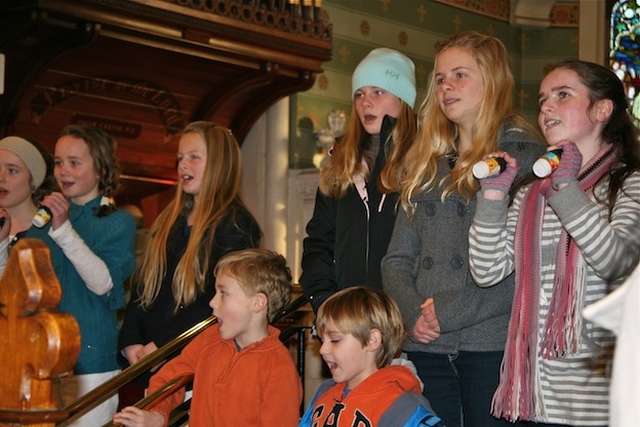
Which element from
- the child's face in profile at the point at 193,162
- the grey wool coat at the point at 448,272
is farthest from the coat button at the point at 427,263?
the child's face in profile at the point at 193,162

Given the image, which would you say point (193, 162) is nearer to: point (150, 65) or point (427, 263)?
point (427, 263)

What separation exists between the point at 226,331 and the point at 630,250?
152cm

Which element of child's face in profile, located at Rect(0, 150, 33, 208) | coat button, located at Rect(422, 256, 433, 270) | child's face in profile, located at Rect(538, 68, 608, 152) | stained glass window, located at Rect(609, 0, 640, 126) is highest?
stained glass window, located at Rect(609, 0, 640, 126)

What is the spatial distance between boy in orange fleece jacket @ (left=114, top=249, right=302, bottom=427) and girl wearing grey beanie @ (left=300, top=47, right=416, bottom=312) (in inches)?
6.7

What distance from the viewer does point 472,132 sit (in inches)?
138

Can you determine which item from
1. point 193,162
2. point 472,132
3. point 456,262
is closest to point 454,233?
point 456,262

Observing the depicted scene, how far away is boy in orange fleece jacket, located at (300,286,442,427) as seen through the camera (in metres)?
3.29

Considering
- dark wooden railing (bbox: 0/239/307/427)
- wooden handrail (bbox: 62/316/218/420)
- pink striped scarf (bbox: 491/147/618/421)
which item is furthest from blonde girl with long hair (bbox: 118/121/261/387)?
dark wooden railing (bbox: 0/239/307/427)

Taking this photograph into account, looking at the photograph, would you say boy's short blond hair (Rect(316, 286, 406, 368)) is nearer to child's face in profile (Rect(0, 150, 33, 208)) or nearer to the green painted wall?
child's face in profile (Rect(0, 150, 33, 208))

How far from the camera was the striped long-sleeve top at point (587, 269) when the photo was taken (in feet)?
9.15

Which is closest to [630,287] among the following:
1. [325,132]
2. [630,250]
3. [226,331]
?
[630,250]

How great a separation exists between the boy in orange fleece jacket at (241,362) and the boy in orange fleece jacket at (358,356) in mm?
177

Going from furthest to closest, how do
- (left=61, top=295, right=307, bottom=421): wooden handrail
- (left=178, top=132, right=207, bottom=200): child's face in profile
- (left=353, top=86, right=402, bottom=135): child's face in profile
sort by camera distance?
1. (left=178, top=132, right=207, bottom=200): child's face in profile
2. (left=353, top=86, right=402, bottom=135): child's face in profile
3. (left=61, top=295, right=307, bottom=421): wooden handrail

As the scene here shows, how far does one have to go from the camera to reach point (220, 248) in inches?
166
